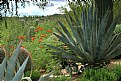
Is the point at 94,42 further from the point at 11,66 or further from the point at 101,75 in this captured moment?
the point at 11,66

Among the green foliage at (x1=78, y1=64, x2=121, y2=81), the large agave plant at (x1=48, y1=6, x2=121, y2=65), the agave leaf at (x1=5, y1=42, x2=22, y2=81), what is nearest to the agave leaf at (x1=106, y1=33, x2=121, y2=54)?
the large agave plant at (x1=48, y1=6, x2=121, y2=65)

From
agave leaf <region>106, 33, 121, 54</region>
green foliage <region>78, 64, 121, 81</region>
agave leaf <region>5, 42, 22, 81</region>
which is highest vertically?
agave leaf <region>5, 42, 22, 81</region>

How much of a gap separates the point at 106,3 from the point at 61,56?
252 centimetres

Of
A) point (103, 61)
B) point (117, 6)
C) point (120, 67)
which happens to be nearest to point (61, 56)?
point (103, 61)

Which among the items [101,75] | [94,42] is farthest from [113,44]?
[101,75]

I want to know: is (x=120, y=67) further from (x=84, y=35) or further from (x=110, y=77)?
(x=84, y=35)

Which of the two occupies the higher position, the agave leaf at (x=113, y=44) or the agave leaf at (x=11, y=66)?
the agave leaf at (x=11, y=66)

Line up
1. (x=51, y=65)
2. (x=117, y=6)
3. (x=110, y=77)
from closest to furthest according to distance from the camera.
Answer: (x=110, y=77) → (x=51, y=65) → (x=117, y=6)

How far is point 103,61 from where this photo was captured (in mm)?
7859

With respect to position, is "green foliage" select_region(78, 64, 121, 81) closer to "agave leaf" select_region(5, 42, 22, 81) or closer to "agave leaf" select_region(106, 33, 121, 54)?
"agave leaf" select_region(106, 33, 121, 54)

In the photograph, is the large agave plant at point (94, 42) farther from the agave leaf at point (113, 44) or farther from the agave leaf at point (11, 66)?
the agave leaf at point (11, 66)

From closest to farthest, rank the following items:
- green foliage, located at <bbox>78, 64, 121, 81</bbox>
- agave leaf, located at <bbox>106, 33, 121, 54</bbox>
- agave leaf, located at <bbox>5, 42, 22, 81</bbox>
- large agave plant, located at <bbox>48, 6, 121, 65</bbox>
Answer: agave leaf, located at <bbox>5, 42, 22, 81</bbox> → green foliage, located at <bbox>78, 64, 121, 81</bbox> → large agave plant, located at <bbox>48, 6, 121, 65</bbox> → agave leaf, located at <bbox>106, 33, 121, 54</bbox>

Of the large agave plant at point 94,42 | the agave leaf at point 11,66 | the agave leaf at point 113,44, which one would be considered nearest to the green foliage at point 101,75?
the large agave plant at point 94,42

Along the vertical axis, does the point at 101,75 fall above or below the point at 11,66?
below
